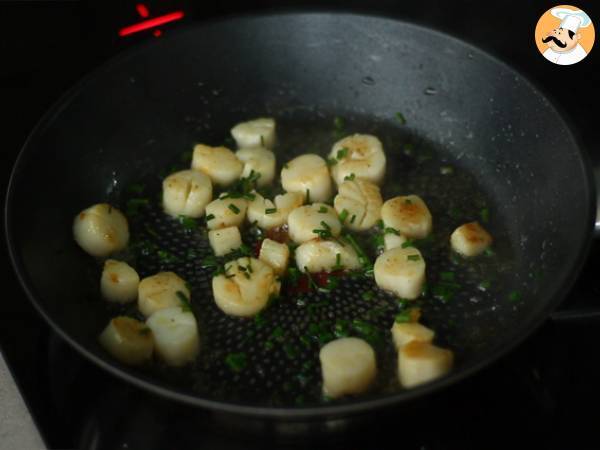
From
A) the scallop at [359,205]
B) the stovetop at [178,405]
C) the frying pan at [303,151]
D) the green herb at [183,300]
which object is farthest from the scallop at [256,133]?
the green herb at [183,300]

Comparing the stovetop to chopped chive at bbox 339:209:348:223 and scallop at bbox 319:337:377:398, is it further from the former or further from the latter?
chopped chive at bbox 339:209:348:223

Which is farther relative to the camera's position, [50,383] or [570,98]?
[570,98]

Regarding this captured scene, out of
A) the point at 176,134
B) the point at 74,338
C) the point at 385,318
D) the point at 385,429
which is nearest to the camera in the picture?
the point at 74,338

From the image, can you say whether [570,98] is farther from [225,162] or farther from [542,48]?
[225,162]

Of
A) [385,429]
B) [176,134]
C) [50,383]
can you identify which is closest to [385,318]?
[385,429]

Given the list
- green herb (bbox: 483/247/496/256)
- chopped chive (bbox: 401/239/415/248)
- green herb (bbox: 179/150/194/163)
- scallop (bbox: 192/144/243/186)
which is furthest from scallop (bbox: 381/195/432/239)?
green herb (bbox: 179/150/194/163)
